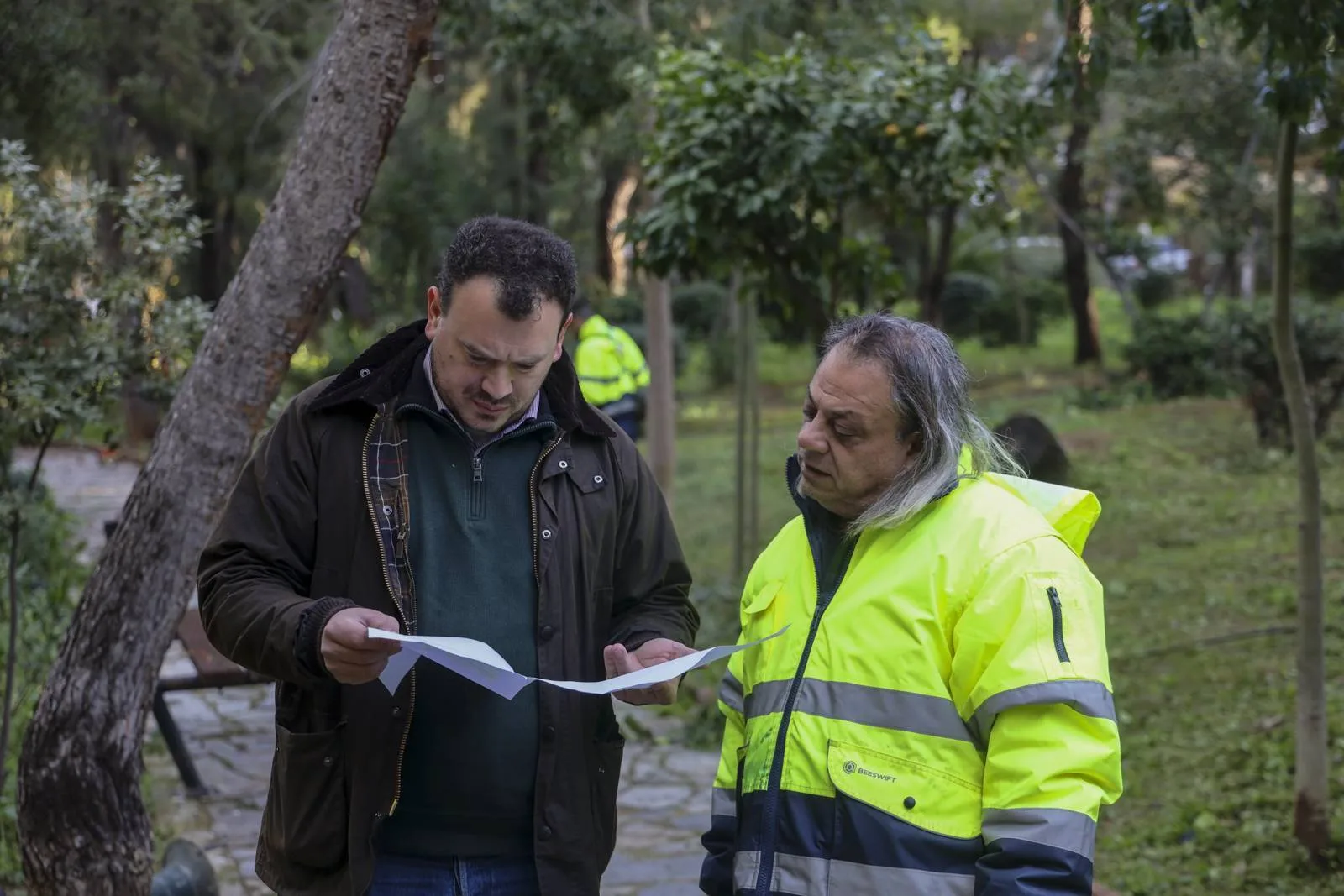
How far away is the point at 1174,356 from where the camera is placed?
19.7 metres

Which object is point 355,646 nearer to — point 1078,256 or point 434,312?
point 434,312

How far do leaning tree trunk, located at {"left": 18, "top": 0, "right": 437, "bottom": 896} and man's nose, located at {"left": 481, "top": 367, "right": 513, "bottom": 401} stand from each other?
169 cm

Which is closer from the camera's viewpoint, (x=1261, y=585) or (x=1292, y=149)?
(x=1292, y=149)

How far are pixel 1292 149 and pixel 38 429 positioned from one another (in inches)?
178

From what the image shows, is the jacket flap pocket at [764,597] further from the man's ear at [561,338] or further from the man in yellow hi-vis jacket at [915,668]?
the man's ear at [561,338]

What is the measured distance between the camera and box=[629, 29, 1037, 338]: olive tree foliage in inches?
280

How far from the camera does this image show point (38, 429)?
5312 mm

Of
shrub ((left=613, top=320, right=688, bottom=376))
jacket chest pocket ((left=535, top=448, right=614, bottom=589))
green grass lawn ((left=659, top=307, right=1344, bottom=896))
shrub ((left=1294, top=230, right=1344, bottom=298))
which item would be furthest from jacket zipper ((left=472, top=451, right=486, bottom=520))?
shrub ((left=613, top=320, right=688, bottom=376))

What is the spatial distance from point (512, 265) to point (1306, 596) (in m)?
3.85

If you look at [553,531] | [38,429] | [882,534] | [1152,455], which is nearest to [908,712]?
[882,534]

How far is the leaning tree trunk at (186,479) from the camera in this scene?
4105mm

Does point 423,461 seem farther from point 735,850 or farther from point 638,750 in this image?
point 638,750

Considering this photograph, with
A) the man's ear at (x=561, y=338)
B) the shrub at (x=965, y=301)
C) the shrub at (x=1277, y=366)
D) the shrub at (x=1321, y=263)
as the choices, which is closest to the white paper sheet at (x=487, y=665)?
the man's ear at (x=561, y=338)

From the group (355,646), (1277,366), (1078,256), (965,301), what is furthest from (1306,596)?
(965,301)
